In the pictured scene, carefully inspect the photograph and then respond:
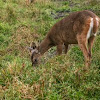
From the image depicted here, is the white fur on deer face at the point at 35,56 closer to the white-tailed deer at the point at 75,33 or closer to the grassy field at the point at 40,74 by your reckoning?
the white-tailed deer at the point at 75,33

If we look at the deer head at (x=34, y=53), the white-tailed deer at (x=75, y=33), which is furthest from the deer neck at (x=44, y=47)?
the deer head at (x=34, y=53)

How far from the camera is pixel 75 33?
19.1ft

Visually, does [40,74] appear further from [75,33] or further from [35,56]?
[35,56]

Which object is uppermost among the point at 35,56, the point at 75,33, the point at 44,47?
the point at 75,33

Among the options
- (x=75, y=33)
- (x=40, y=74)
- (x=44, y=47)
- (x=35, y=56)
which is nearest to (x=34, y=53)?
(x=35, y=56)

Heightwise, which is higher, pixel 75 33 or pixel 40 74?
pixel 75 33

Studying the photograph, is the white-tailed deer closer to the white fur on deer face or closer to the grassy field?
the white fur on deer face

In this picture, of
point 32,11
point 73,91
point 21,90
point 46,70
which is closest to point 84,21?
point 46,70

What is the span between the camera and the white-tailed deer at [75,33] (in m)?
5.41

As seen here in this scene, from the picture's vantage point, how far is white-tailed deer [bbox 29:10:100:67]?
5.41 meters

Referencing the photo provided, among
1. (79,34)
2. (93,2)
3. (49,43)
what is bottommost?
(49,43)

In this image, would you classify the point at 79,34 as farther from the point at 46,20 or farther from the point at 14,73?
the point at 46,20

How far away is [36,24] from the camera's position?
360 inches

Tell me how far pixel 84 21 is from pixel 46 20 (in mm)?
4493
